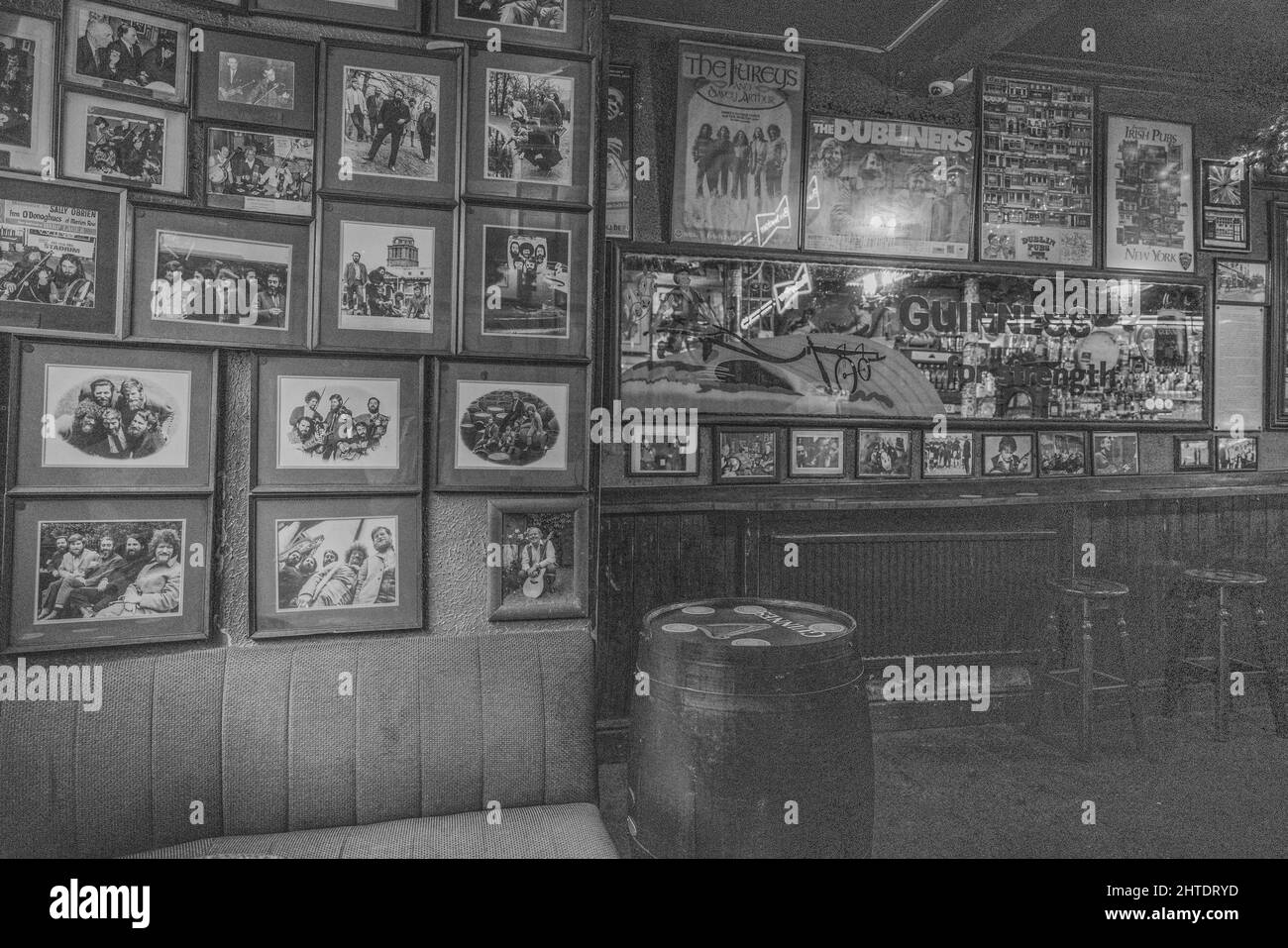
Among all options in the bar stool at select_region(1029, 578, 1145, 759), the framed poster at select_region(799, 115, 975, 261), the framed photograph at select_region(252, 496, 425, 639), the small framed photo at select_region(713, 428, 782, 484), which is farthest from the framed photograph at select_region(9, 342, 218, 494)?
the bar stool at select_region(1029, 578, 1145, 759)

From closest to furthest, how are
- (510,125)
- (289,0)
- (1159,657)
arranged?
(289,0) < (510,125) < (1159,657)

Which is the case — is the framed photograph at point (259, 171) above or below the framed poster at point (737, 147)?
below

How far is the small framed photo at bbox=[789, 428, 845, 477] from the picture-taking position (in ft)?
10.7

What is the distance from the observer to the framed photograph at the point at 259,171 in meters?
1.79

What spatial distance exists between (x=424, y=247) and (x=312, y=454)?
1.93ft

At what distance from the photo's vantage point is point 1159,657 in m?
3.52

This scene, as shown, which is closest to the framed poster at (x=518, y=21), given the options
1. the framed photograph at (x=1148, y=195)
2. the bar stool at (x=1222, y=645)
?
the framed photograph at (x=1148, y=195)

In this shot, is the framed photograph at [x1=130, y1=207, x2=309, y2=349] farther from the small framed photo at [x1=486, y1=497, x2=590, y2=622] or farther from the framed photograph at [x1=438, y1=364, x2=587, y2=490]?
the small framed photo at [x1=486, y1=497, x2=590, y2=622]

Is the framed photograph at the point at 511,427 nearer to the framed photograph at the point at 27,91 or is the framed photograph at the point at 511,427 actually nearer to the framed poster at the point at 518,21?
the framed poster at the point at 518,21

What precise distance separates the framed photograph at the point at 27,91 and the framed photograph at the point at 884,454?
2886mm

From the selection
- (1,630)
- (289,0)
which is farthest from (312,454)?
(289,0)

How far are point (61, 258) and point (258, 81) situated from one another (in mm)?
605
